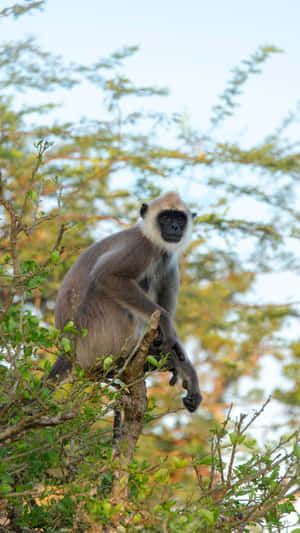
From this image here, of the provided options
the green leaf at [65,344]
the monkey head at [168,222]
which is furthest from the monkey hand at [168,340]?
the green leaf at [65,344]

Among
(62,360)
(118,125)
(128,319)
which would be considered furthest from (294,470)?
(118,125)

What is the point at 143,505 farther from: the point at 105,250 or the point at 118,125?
the point at 118,125

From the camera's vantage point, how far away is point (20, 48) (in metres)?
6.75

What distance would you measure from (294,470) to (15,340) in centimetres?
132

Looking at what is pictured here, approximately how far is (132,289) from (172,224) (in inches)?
27.8

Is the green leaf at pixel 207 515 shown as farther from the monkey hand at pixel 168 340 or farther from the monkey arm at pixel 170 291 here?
the monkey arm at pixel 170 291

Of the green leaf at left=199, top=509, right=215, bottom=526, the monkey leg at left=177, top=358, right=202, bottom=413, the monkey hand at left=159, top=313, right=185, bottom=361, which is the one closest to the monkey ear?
the monkey hand at left=159, top=313, right=185, bottom=361

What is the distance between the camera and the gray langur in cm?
409

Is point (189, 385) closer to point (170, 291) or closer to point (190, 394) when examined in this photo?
point (190, 394)

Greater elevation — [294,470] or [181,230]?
[181,230]

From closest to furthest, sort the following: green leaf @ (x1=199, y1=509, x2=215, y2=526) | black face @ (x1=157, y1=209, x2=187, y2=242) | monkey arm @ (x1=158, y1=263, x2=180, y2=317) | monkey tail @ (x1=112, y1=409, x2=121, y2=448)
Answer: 1. green leaf @ (x1=199, y1=509, x2=215, y2=526)
2. monkey tail @ (x1=112, y1=409, x2=121, y2=448)
3. black face @ (x1=157, y1=209, x2=187, y2=242)
4. monkey arm @ (x1=158, y1=263, x2=180, y2=317)

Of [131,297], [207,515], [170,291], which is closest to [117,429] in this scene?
[207,515]

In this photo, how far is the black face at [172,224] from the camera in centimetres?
464

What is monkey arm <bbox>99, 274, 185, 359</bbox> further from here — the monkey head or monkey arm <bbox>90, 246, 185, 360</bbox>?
the monkey head
